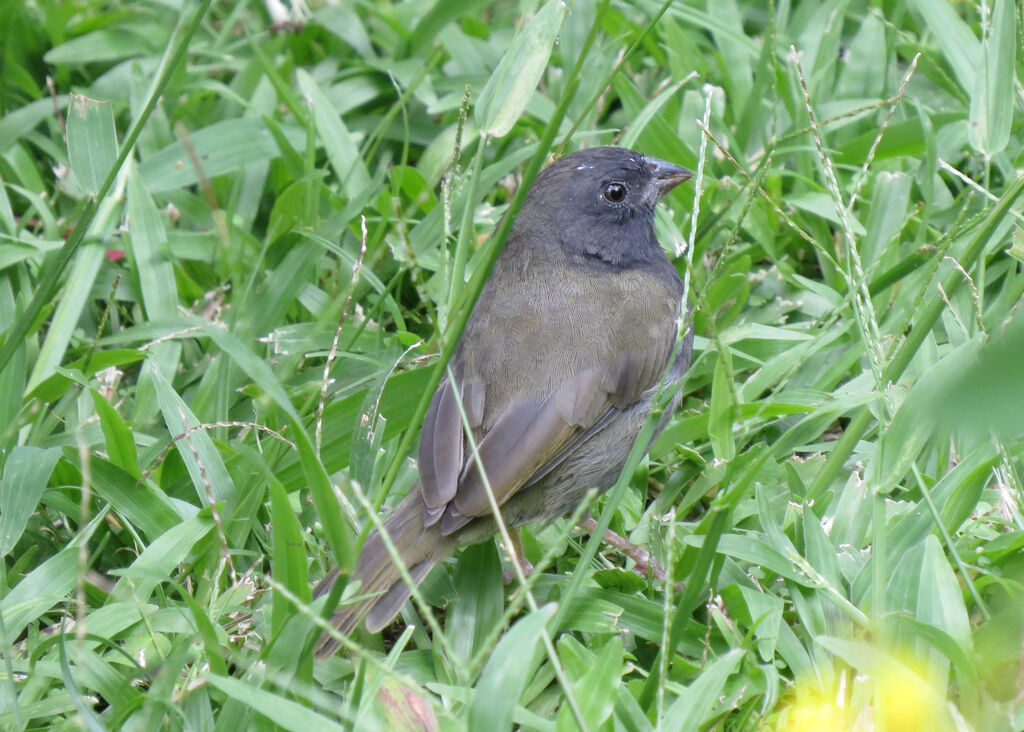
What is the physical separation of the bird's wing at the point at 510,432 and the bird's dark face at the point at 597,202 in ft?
1.62

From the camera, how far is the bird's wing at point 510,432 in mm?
2971

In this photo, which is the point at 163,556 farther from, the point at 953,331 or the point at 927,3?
the point at 927,3

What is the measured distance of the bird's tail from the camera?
2.73 meters

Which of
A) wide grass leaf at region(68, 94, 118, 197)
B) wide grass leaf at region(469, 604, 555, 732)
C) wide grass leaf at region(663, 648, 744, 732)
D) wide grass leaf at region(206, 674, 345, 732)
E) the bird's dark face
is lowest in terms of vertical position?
wide grass leaf at region(663, 648, 744, 732)

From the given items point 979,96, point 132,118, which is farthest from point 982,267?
point 132,118

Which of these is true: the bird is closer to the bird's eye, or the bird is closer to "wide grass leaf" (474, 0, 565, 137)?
the bird's eye

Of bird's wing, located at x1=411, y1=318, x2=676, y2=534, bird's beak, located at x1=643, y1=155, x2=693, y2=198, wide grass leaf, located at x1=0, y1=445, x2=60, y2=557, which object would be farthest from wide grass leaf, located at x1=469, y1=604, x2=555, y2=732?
bird's beak, located at x1=643, y1=155, x2=693, y2=198

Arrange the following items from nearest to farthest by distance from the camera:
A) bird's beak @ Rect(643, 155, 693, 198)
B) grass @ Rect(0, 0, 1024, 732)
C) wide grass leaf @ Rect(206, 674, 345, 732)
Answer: wide grass leaf @ Rect(206, 674, 345, 732)
grass @ Rect(0, 0, 1024, 732)
bird's beak @ Rect(643, 155, 693, 198)

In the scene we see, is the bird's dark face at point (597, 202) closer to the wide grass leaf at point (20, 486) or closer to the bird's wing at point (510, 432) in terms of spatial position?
the bird's wing at point (510, 432)

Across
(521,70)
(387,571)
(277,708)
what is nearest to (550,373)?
(387,571)

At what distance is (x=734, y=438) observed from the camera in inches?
138

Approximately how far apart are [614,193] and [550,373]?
33.9 inches

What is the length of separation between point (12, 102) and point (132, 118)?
795mm

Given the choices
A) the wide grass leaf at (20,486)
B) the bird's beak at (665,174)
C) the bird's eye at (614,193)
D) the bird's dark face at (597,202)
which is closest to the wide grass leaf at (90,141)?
the wide grass leaf at (20,486)
